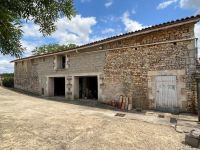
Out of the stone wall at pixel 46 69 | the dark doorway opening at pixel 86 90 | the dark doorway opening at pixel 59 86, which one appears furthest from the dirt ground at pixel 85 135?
the dark doorway opening at pixel 59 86

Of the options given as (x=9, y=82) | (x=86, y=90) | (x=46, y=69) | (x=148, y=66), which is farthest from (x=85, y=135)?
(x=9, y=82)

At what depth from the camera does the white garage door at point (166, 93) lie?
30.2 feet

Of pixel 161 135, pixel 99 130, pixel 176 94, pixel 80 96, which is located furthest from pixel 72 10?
pixel 80 96

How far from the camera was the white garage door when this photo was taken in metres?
9.20

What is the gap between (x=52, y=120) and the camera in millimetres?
7676

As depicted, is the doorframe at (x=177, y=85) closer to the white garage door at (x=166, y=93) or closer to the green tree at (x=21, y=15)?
the white garage door at (x=166, y=93)

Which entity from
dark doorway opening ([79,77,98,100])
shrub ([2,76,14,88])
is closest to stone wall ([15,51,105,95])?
dark doorway opening ([79,77,98,100])

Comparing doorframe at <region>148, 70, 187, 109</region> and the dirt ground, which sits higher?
doorframe at <region>148, 70, 187, 109</region>

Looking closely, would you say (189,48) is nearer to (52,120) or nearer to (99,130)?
(99,130)

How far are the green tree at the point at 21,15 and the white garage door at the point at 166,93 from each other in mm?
5796

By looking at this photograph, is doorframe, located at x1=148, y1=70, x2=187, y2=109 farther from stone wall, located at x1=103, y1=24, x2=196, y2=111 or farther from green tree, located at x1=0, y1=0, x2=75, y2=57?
green tree, located at x1=0, y1=0, x2=75, y2=57

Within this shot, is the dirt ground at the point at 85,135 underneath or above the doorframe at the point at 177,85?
underneath

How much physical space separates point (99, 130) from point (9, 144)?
274 cm

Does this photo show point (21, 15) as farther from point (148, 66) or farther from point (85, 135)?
point (148, 66)
